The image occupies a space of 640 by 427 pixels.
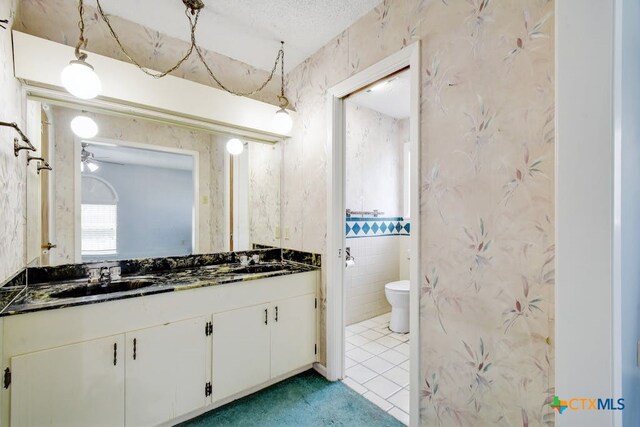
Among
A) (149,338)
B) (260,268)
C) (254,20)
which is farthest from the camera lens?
(260,268)

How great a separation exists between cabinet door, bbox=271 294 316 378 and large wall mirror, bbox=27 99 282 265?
2.25 ft

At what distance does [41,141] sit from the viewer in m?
1.63

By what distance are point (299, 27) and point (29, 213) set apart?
200 cm

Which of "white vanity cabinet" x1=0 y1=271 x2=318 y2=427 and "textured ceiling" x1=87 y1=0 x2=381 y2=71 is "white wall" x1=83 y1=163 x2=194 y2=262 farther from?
"textured ceiling" x1=87 y1=0 x2=381 y2=71

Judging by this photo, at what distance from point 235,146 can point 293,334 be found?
158 cm

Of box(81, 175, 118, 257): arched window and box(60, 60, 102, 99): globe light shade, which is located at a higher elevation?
box(60, 60, 102, 99): globe light shade

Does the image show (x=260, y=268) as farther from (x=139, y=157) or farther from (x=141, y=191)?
(x=139, y=157)

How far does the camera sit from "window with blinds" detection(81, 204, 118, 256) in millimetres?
1768

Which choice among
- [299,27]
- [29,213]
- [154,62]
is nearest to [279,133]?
[299,27]

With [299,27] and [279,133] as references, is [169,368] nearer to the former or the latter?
[279,133]

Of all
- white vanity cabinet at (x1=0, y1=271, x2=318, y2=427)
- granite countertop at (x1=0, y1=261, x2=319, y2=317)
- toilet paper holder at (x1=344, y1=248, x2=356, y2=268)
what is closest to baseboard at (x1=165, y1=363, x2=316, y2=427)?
white vanity cabinet at (x1=0, y1=271, x2=318, y2=427)

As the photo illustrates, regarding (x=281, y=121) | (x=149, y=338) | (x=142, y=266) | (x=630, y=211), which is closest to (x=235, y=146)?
(x=281, y=121)

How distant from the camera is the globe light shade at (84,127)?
1719mm

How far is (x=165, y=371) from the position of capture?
1.54 m
